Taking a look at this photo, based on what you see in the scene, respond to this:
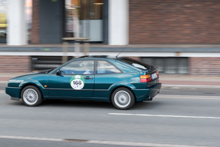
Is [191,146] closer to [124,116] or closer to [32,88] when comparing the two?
[124,116]

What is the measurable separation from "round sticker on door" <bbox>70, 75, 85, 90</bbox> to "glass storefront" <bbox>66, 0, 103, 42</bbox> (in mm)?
9775

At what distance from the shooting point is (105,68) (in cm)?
883

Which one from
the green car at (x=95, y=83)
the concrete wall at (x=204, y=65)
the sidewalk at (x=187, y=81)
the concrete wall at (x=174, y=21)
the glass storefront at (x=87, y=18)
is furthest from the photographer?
the glass storefront at (x=87, y=18)

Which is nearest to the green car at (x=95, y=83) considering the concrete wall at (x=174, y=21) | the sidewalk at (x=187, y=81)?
the sidewalk at (x=187, y=81)

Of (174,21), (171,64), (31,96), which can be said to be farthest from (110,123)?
(174,21)

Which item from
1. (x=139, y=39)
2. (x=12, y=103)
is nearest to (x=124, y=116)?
(x=12, y=103)

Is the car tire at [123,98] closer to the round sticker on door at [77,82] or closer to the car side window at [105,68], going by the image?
the car side window at [105,68]

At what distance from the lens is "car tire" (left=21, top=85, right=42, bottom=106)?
916 cm

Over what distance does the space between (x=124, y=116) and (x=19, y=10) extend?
11.8 metres

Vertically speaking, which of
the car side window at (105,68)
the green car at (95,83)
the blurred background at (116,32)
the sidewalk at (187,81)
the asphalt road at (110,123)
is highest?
the blurred background at (116,32)

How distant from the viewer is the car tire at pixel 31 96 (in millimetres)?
9159

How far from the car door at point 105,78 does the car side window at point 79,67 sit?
0.18 meters

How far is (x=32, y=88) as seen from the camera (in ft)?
30.1

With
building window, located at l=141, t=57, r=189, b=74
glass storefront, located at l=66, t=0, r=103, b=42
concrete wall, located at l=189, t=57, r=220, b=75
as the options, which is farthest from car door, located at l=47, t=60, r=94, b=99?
glass storefront, located at l=66, t=0, r=103, b=42
